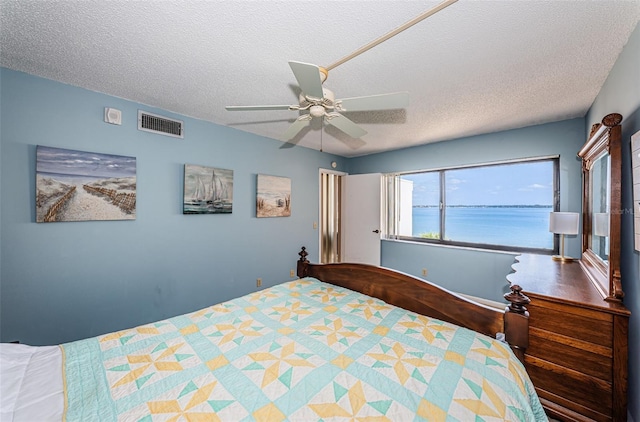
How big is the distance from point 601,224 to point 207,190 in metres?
3.65

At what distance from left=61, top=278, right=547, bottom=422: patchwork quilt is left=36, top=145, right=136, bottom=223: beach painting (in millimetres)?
1353

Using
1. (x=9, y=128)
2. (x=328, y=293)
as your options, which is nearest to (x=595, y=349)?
(x=328, y=293)

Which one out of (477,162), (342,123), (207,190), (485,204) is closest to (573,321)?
→ (342,123)

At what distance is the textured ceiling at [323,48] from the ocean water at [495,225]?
136 centimetres

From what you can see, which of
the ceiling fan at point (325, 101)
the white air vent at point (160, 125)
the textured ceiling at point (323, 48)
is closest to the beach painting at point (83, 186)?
the white air vent at point (160, 125)

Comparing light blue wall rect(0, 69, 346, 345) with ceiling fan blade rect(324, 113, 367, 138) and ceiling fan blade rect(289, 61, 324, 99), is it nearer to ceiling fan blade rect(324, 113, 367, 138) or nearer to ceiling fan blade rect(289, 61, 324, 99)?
ceiling fan blade rect(324, 113, 367, 138)

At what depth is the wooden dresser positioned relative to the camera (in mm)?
1476

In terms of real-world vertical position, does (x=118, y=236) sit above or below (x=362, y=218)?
below

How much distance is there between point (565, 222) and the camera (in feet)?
8.20

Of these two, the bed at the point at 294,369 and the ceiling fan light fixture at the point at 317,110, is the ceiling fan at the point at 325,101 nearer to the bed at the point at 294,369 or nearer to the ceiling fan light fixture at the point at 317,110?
the ceiling fan light fixture at the point at 317,110

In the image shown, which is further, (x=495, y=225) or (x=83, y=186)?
(x=495, y=225)

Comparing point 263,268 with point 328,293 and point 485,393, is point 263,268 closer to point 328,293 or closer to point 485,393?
point 328,293

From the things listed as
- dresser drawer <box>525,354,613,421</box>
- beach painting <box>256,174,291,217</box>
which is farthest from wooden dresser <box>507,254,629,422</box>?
beach painting <box>256,174,291,217</box>

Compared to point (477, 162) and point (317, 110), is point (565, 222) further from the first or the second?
point (317, 110)
